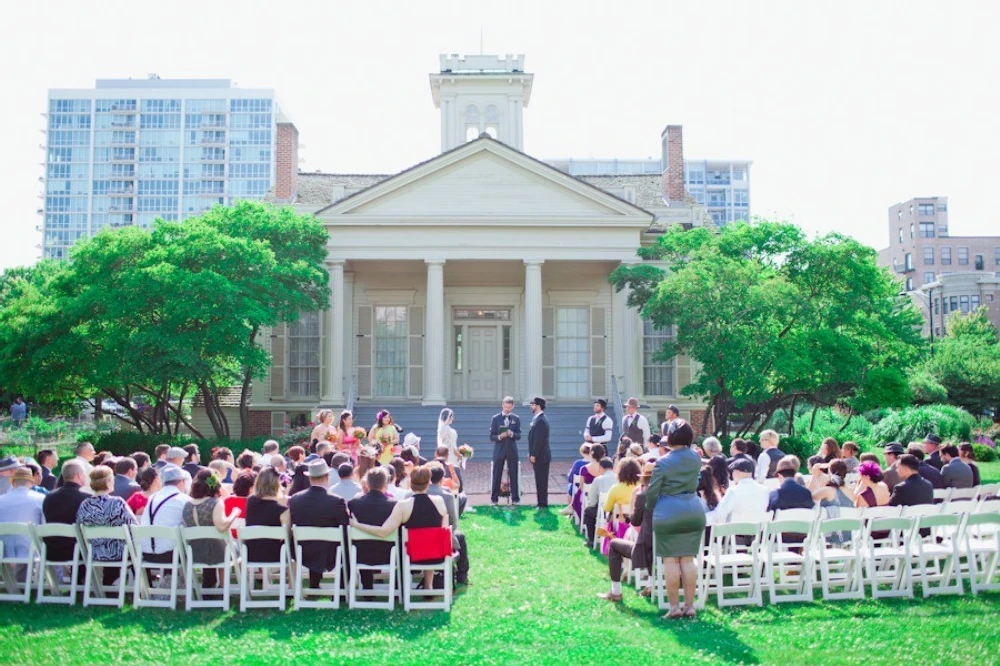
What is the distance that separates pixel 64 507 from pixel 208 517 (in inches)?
59.2

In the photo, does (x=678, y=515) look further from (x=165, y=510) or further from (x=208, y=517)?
(x=165, y=510)

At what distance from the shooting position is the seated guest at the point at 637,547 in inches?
317

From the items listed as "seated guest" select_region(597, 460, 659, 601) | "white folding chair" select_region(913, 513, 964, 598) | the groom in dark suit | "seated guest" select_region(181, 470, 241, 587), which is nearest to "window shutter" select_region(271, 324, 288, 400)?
the groom in dark suit

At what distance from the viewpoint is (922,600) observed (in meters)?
8.40

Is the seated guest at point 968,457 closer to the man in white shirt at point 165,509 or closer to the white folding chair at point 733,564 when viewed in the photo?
the white folding chair at point 733,564

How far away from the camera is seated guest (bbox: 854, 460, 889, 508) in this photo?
9.77m

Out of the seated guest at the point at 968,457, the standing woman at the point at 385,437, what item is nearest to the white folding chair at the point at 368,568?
the standing woman at the point at 385,437

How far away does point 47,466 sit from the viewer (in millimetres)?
11188

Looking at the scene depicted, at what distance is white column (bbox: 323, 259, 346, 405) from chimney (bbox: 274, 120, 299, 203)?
592 centimetres

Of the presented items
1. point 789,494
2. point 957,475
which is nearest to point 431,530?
point 789,494

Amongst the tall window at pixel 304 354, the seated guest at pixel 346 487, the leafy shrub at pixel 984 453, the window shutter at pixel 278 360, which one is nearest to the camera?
the seated guest at pixel 346 487

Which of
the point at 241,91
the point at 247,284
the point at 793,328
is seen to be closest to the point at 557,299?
the point at 793,328

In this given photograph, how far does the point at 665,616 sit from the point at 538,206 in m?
18.9

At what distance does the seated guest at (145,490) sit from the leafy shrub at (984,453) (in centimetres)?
2465
